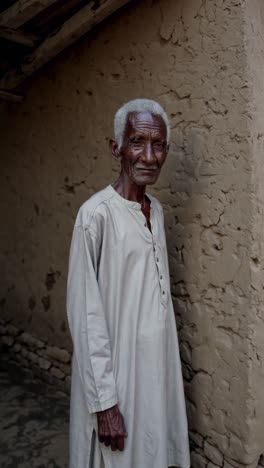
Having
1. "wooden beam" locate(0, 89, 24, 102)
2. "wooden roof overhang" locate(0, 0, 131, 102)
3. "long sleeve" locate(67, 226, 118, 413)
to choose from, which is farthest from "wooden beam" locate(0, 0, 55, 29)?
"long sleeve" locate(67, 226, 118, 413)

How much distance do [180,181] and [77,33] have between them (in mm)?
1092

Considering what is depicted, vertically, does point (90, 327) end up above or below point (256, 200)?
below

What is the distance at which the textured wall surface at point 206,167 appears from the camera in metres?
1.75

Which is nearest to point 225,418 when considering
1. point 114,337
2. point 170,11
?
point 114,337

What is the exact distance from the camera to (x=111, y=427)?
1.49m

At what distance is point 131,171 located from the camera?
159 centimetres

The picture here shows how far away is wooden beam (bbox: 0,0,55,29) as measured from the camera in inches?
84.1

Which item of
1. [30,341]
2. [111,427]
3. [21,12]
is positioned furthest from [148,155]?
[30,341]

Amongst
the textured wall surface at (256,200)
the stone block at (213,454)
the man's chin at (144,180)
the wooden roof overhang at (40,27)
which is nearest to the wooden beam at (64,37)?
the wooden roof overhang at (40,27)

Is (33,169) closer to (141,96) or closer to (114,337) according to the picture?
(141,96)

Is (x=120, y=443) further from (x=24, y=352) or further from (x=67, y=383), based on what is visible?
(x=24, y=352)

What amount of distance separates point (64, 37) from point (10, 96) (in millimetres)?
800

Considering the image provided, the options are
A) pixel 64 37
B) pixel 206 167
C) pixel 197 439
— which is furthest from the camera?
pixel 64 37

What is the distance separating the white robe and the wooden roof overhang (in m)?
1.18
